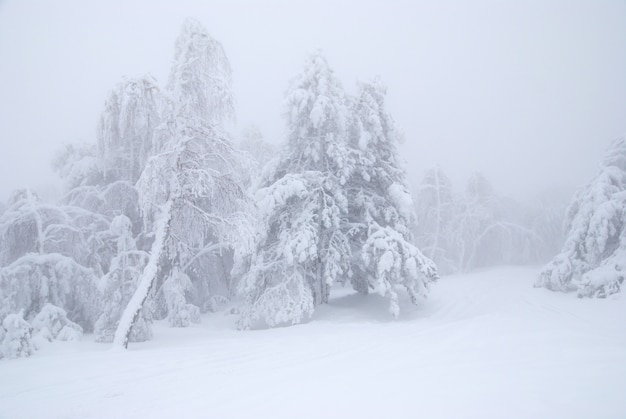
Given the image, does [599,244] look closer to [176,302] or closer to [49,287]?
[176,302]

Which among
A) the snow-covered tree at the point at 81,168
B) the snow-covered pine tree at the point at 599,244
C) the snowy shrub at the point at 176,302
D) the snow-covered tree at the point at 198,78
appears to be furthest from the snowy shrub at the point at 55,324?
the snow-covered pine tree at the point at 599,244

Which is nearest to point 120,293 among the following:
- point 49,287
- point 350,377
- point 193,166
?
point 49,287

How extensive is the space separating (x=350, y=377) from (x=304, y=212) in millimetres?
7790

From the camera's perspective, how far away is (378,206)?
45.0 ft

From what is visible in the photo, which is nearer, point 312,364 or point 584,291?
point 312,364

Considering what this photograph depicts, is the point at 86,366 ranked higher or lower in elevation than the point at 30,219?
lower

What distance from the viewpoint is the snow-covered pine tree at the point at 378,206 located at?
11.8 meters

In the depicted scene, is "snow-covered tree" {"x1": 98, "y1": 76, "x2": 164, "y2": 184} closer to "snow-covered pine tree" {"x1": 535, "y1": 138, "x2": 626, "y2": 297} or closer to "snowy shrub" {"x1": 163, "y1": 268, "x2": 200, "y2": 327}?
"snowy shrub" {"x1": 163, "y1": 268, "x2": 200, "y2": 327}

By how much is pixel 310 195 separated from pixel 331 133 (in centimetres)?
252

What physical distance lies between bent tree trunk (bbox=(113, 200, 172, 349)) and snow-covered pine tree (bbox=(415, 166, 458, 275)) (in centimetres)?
2568

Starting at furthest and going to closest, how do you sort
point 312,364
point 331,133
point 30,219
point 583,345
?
point 331,133 < point 30,219 < point 312,364 < point 583,345

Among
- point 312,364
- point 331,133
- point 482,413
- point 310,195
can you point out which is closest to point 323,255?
point 310,195

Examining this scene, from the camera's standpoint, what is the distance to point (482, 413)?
3.62 meters

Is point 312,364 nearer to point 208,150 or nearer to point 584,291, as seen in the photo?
point 208,150
